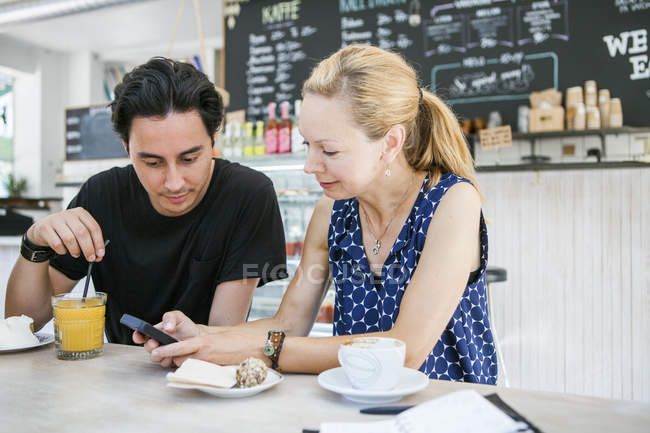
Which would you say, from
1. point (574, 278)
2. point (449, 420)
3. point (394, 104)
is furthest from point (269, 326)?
point (574, 278)

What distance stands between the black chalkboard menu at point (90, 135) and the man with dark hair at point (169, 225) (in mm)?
3278

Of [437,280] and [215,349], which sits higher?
[437,280]

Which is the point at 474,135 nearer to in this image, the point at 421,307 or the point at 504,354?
the point at 504,354

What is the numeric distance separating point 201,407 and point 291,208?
7.67 ft

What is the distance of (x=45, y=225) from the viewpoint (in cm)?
136

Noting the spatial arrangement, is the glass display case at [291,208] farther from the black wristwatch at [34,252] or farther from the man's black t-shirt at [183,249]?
the black wristwatch at [34,252]

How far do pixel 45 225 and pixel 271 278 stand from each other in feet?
2.08

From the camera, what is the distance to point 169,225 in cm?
163

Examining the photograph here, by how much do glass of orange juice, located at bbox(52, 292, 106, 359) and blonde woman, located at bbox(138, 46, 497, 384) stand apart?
0.52 ft

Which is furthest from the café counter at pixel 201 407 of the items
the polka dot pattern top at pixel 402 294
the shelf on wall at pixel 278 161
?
the shelf on wall at pixel 278 161

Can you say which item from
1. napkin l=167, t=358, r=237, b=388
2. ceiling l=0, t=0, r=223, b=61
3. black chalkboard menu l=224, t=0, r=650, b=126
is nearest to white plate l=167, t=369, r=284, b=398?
napkin l=167, t=358, r=237, b=388

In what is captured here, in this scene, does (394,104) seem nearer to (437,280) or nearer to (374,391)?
(437,280)

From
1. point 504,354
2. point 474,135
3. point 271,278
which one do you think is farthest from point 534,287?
point 271,278

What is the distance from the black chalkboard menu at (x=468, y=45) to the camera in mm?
3537
